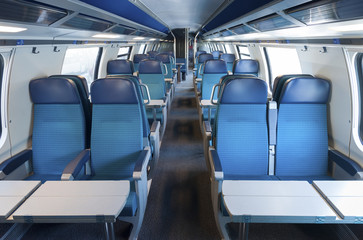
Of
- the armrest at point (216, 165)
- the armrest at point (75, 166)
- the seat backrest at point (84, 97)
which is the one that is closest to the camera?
the armrest at point (216, 165)

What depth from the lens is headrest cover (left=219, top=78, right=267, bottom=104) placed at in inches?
111

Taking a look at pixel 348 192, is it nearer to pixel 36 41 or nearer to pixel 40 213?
pixel 40 213

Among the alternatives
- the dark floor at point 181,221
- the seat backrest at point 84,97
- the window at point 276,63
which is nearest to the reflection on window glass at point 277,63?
the window at point 276,63

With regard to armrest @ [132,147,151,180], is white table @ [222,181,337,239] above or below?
above

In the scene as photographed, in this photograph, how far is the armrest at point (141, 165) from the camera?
2404mm

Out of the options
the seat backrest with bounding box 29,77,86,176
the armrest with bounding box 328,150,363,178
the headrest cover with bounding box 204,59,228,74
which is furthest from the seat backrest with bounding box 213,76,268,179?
the headrest cover with bounding box 204,59,228,74

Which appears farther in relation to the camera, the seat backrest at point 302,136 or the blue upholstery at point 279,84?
the blue upholstery at point 279,84

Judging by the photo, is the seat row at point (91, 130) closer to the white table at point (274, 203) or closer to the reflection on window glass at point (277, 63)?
the white table at point (274, 203)

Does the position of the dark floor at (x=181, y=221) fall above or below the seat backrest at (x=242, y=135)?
below

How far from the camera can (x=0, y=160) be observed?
2738 millimetres

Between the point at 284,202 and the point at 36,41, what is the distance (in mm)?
3178

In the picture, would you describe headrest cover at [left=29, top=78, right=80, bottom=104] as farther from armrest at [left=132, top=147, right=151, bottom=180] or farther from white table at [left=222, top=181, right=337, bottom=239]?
white table at [left=222, top=181, right=337, bottom=239]

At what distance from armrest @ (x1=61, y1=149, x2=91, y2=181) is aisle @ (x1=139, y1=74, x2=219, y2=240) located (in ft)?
3.18

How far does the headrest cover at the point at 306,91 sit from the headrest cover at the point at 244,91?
24 centimetres
